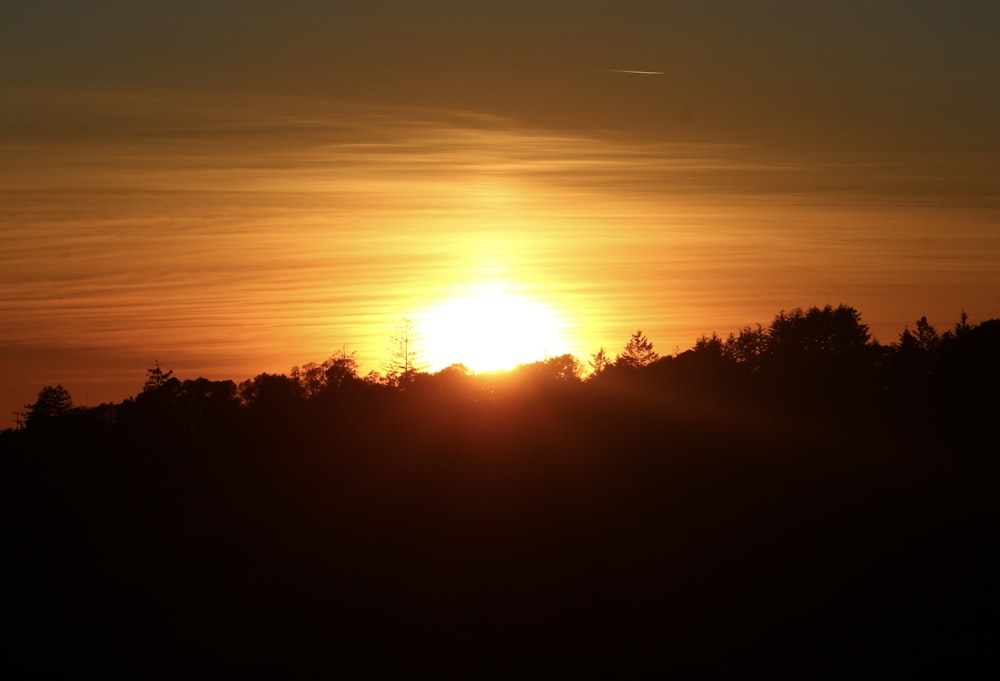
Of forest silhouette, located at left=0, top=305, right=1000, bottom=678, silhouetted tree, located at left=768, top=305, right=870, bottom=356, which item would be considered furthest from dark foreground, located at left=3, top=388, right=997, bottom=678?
silhouetted tree, located at left=768, top=305, right=870, bottom=356

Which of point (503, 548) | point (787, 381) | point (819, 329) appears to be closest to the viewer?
point (503, 548)

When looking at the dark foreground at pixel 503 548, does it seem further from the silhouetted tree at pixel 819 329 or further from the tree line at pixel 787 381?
the silhouetted tree at pixel 819 329

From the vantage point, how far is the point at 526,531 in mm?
55250

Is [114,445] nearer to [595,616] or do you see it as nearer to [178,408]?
[178,408]

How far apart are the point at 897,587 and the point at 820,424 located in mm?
24584

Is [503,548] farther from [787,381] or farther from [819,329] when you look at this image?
[819,329]

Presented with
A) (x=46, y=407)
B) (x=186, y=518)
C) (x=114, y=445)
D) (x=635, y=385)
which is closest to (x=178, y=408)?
(x=114, y=445)

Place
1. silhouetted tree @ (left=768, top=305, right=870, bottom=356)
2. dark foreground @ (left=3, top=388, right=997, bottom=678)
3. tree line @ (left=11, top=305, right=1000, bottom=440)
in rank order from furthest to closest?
silhouetted tree @ (left=768, top=305, right=870, bottom=356), tree line @ (left=11, top=305, right=1000, bottom=440), dark foreground @ (left=3, top=388, right=997, bottom=678)

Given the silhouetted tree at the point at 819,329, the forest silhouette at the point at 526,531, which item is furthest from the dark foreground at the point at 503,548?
the silhouetted tree at the point at 819,329

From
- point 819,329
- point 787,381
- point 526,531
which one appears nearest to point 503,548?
point 526,531

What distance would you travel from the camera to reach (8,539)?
5612cm

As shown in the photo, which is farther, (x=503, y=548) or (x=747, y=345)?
(x=747, y=345)

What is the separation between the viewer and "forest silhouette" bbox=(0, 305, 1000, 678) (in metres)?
44.0

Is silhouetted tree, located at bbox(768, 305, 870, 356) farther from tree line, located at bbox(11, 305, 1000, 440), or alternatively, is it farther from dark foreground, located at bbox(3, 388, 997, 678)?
dark foreground, located at bbox(3, 388, 997, 678)
